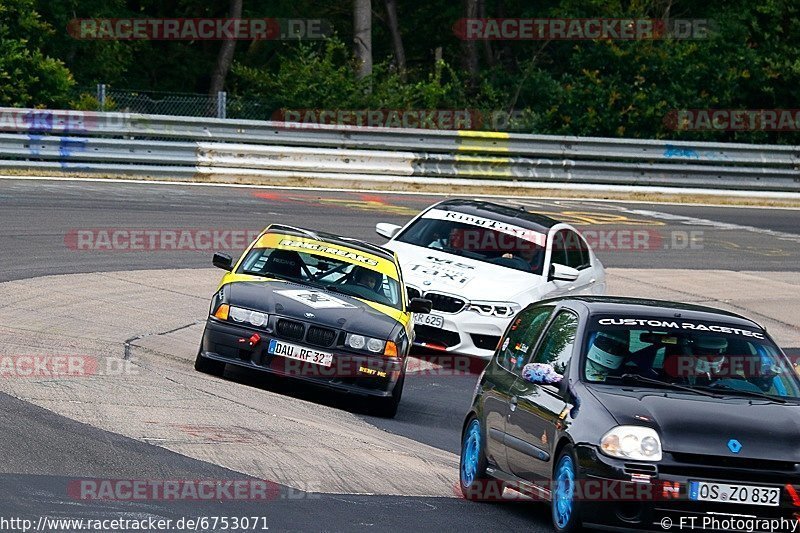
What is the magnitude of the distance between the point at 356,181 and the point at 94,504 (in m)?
19.8

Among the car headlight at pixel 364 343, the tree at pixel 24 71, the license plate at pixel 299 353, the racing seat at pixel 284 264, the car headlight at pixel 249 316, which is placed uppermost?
the tree at pixel 24 71

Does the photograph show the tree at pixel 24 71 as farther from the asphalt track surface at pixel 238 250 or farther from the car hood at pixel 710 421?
the car hood at pixel 710 421

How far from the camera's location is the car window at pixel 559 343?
28.9 feet

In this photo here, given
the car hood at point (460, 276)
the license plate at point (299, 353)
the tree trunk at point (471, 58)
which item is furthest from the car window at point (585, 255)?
the tree trunk at point (471, 58)

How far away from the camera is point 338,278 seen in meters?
13.7

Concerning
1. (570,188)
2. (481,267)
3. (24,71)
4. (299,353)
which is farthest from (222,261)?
(24,71)

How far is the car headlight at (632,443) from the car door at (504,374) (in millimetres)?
1371

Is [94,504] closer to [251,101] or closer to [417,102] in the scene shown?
[251,101]

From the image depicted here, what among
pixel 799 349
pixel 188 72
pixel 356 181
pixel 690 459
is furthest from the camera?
pixel 188 72

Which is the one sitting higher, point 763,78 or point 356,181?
point 763,78

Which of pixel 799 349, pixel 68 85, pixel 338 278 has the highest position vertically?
pixel 68 85

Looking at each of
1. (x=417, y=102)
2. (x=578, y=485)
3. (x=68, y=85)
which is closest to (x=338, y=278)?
(x=578, y=485)

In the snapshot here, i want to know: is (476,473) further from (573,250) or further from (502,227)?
(573,250)

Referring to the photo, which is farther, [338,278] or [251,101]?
[251,101]
